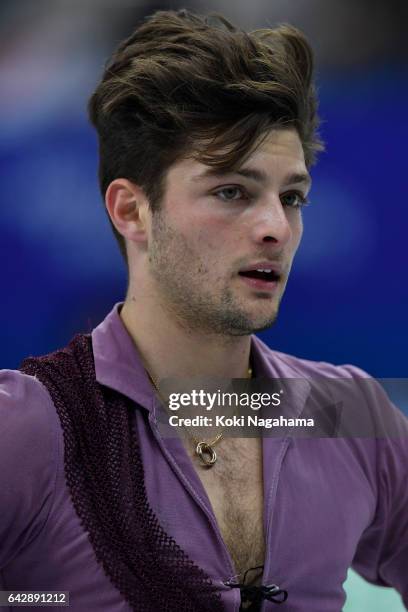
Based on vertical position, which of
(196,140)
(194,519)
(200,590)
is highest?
(196,140)

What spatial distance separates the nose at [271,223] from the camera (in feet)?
5.04

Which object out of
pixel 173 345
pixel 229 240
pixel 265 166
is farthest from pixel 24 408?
pixel 265 166

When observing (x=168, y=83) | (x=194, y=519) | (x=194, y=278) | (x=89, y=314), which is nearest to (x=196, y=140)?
(x=168, y=83)

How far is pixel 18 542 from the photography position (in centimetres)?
139

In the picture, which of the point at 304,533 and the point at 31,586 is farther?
the point at 304,533

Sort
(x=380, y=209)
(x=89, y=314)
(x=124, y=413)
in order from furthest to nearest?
(x=380, y=209) < (x=89, y=314) < (x=124, y=413)

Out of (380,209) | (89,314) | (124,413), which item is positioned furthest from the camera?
(380,209)

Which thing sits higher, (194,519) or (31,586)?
(194,519)

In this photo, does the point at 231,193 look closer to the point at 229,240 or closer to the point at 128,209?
the point at 229,240

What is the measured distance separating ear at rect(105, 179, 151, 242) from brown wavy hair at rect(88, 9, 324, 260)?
2 cm

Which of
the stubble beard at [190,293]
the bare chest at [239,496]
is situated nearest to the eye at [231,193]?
the stubble beard at [190,293]

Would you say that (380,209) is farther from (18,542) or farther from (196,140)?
(18,542)

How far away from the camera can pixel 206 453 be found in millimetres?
1599

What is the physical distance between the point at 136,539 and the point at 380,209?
157 centimetres
